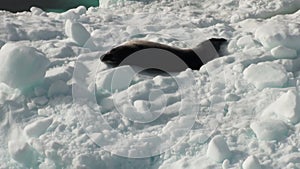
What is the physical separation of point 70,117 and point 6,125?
482 millimetres

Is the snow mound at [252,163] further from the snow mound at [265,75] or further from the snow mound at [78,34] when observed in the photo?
the snow mound at [78,34]

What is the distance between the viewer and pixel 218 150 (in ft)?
13.1

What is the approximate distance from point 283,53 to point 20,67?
7.16 feet

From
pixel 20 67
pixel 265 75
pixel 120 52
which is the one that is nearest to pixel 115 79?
pixel 120 52

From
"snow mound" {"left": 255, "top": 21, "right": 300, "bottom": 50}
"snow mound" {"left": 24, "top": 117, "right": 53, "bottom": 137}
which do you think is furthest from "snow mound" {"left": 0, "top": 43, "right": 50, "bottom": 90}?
"snow mound" {"left": 255, "top": 21, "right": 300, "bottom": 50}

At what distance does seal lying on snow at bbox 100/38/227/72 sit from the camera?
16.8 feet

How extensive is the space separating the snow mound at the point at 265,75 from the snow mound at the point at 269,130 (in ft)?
1.82

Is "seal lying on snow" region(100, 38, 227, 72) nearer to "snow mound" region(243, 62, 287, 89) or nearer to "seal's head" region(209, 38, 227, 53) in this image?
"seal's head" region(209, 38, 227, 53)

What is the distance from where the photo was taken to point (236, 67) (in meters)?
4.94

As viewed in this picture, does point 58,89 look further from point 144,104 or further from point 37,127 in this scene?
point 144,104

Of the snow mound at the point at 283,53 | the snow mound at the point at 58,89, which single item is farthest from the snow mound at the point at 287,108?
the snow mound at the point at 58,89

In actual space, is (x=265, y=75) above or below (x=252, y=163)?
above

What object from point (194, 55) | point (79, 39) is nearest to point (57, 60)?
point (79, 39)

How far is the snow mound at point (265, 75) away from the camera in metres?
4.67
